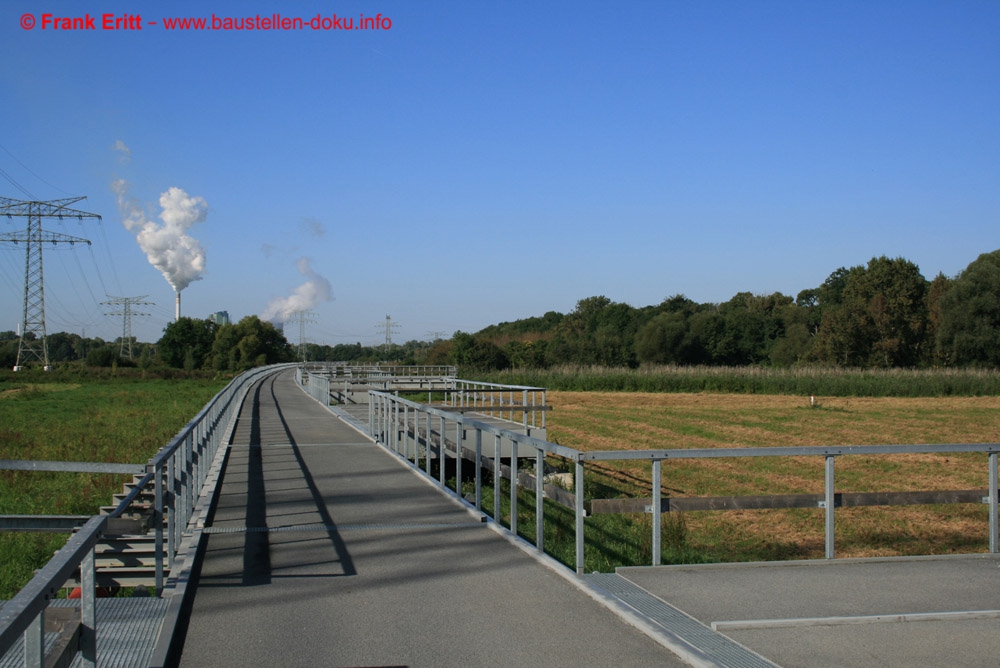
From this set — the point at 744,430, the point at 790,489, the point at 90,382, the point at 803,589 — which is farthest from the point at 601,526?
the point at 90,382

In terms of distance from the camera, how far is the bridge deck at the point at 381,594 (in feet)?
15.5

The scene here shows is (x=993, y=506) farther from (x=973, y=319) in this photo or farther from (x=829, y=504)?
(x=973, y=319)

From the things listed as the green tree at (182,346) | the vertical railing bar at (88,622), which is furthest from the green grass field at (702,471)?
the green tree at (182,346)

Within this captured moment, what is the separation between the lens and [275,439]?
17406mm

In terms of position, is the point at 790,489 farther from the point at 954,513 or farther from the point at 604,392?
the point at 604,392


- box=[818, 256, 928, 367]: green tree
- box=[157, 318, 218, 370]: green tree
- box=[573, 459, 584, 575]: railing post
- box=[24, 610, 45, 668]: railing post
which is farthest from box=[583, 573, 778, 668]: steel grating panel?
box=[157, 318, 218, 370]: green tree

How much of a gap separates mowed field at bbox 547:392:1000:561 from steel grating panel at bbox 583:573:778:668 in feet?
15.5

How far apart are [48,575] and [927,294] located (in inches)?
3535

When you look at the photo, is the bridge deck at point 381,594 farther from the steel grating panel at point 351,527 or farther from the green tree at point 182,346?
the green tree at point 182,346

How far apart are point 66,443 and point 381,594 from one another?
1814 centimetres

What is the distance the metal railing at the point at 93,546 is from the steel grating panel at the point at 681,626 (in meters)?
2.91

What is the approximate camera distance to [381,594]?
5.89 metres

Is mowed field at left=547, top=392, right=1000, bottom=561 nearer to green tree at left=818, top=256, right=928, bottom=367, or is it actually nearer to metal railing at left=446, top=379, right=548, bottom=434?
metal railing at left=446, top=379, right=548, bottom=434

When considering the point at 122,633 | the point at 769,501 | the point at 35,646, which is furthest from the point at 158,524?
the point at 769,501
